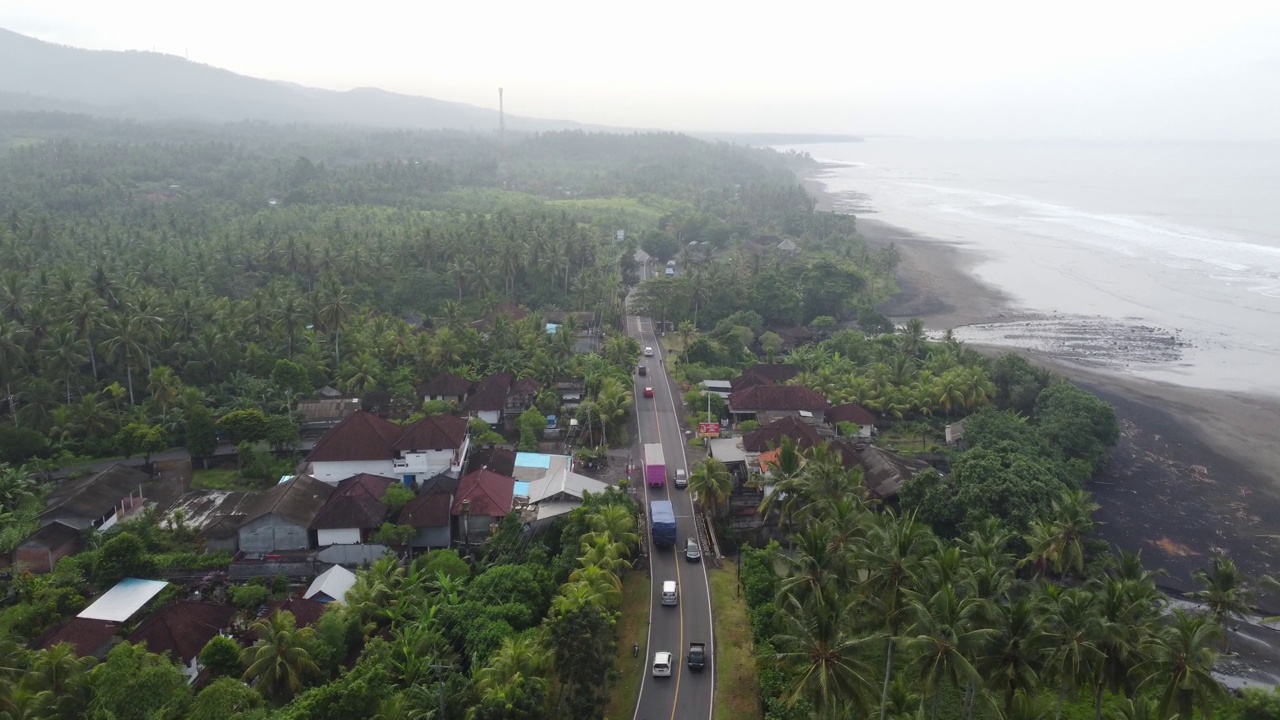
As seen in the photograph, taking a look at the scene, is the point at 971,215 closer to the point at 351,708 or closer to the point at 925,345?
the point at 925,345

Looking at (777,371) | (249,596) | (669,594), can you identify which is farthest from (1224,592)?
(249,596)

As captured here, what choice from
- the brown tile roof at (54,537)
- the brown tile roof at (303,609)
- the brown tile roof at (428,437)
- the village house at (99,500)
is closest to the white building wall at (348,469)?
the brown tile roof at (428,437)

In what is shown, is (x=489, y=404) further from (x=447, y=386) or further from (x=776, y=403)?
(x=776, y=403)

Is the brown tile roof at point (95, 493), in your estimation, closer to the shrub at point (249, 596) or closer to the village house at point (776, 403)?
the shrub at point (249, 596)

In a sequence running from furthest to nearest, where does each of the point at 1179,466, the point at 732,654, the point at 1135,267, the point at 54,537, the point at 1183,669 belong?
the point at 1135,267 < the point at 1179,466 < the point at 54,537 < the point at 732,654 < the point at 1183,669

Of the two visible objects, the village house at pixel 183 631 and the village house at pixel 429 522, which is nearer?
the village house at pixel 183 631

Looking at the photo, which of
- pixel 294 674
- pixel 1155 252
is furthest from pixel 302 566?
A: pixel 1155 252
